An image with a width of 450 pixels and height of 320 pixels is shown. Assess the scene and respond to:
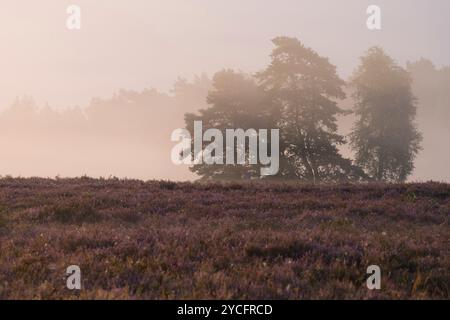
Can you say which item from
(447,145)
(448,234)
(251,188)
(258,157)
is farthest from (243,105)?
(447,145)

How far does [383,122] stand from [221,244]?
129 feet

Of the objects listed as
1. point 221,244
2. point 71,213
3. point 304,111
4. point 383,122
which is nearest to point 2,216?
point 71,213

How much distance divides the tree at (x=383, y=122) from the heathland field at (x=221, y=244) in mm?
29361

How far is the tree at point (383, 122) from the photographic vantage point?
1750 inches

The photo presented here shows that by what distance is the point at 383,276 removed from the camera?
281 inches

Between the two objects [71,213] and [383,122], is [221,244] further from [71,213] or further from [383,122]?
[383,122]

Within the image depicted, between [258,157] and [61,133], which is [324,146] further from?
[61,133]

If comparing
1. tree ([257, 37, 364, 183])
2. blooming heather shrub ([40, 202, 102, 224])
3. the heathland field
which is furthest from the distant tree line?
blooming heather shrub ([40, 202, 102, 224])

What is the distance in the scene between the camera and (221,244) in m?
8.57

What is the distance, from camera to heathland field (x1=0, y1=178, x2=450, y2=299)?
6.42 metres

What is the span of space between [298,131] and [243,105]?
194 inches

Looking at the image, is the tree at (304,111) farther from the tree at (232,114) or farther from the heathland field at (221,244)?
the heathland field at (221,244)

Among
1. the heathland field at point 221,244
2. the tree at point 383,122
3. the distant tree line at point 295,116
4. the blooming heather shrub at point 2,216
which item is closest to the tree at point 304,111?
the distant tree line at point 295,116

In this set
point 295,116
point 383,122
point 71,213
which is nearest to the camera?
point 71,213
